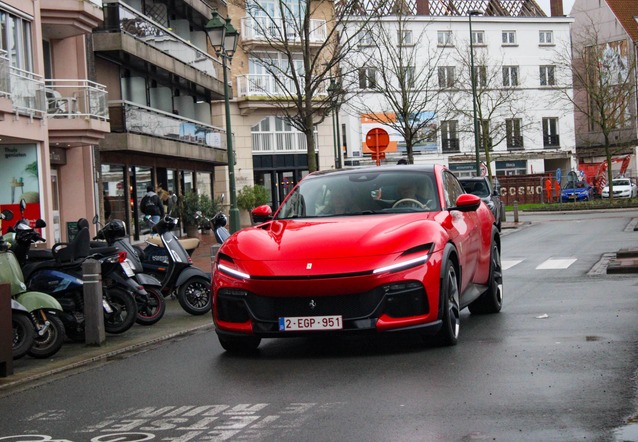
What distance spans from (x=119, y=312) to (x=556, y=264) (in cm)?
1051

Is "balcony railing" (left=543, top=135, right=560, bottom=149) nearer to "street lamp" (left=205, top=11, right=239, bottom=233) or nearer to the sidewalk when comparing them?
"street lamp" (left=205, top=11, right=239, bottom=233)

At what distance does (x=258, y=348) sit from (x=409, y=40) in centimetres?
6870

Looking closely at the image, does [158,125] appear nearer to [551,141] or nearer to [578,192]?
[578,192]

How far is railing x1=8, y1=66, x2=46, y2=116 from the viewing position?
25.2 m

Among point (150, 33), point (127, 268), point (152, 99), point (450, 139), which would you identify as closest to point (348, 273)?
point (127, 268)

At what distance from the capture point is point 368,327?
9.01 m

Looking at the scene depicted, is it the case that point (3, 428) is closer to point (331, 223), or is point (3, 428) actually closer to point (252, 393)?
point (252, 393)

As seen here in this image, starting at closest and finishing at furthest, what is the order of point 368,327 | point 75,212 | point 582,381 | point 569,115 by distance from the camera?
point 582,381 → point 368,327 → point 75,212 → point 569,115

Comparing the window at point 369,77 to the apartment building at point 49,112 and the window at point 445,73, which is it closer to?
the window at point 445,73

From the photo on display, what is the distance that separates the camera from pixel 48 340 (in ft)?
35.9

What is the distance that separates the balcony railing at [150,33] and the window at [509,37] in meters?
37.1

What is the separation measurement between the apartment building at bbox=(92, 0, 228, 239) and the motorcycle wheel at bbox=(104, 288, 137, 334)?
20.8 meters

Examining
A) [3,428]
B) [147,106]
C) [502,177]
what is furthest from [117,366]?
[502,177]

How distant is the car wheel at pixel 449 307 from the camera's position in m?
9.41
